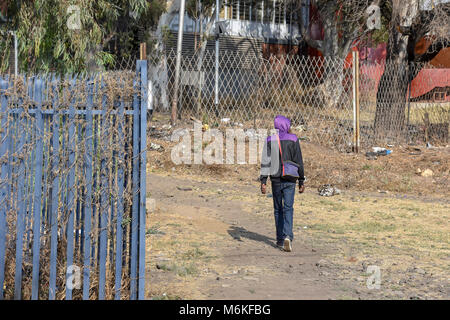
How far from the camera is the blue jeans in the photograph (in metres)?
7.69

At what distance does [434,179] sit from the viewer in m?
12.5

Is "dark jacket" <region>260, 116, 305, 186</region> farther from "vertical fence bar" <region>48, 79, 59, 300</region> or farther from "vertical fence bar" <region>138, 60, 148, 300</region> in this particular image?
"vertical fence bar" <region>48, 79, 59, 300</region>

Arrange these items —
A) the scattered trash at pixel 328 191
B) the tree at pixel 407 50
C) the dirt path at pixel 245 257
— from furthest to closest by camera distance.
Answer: the tree at pixel 407 50
the scattered trash at pixel 328 191
the dirt path at pixel 245 257

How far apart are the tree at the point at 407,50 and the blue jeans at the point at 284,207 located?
8314mm

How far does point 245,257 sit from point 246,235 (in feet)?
3.84

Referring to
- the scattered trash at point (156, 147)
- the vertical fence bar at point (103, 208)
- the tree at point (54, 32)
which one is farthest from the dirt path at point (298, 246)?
the tree at point (54, 32)

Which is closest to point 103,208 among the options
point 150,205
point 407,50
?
point 150,205

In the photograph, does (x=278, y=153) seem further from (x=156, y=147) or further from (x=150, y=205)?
(x=156, y=147)

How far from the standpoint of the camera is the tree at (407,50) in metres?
15.6

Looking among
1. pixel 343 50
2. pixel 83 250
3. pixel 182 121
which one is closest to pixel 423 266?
pixel 83 250

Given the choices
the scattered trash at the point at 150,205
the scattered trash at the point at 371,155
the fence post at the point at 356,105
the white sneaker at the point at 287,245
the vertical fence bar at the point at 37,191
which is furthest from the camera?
the fence post at the point at 356,105

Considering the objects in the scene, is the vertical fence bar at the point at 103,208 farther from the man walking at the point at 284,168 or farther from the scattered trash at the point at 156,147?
the scattered trash at the point at 156,147

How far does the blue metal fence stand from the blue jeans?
2.64 m
